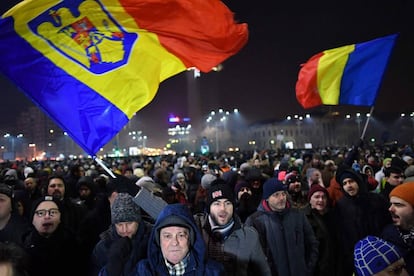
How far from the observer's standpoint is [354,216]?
220 inches

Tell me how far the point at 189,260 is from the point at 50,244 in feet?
5.92

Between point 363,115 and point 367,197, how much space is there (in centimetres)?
10054

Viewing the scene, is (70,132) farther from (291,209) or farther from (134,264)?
(291,209)

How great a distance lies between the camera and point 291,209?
16.0 feet

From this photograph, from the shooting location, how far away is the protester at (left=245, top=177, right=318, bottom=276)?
183 inches

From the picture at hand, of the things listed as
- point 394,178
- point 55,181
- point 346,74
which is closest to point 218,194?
point 55,181

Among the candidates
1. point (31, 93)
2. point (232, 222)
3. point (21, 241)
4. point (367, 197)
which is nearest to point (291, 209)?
point (232, 222)

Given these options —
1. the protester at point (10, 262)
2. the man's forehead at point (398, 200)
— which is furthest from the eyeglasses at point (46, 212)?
the man's forehead at point (398, 200)

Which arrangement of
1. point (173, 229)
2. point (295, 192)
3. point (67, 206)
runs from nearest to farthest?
point (173, 229) < point (67, 206) < point (295, 192)

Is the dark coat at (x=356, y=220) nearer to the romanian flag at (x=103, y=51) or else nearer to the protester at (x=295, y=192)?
the protester at (x=295, y=192)

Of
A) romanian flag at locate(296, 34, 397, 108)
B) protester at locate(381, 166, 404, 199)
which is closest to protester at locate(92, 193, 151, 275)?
protester at locate(381, 166, 404, 199)

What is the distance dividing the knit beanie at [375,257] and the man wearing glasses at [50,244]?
112 inches

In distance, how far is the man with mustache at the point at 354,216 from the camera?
554 cm

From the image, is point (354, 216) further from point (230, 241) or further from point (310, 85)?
point (310, 85)
